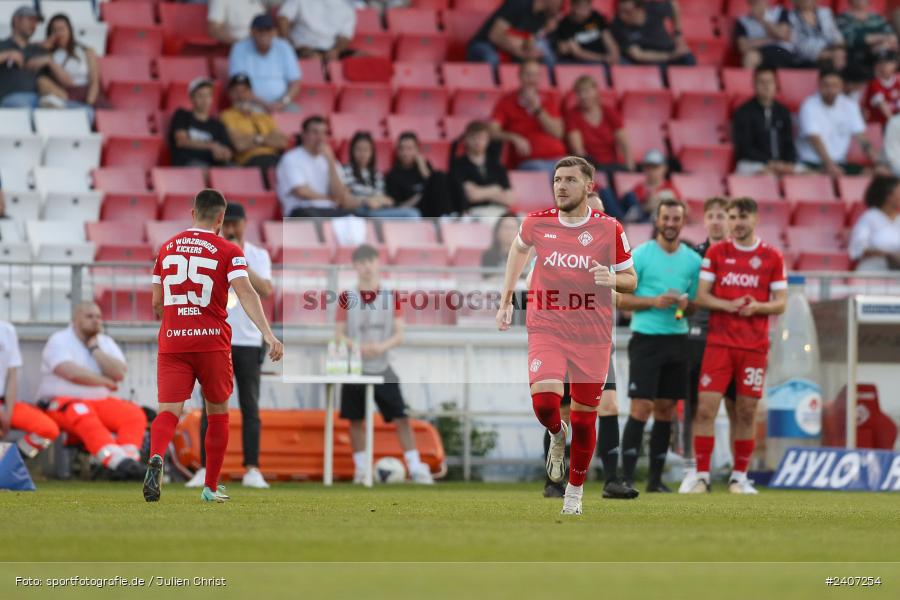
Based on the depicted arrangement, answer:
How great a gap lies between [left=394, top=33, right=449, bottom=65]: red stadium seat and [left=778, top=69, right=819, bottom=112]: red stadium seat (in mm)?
4308

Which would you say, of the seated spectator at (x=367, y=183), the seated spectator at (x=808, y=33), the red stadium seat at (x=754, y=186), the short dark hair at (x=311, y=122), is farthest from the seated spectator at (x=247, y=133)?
the seated spectator at (x=808, y=33)

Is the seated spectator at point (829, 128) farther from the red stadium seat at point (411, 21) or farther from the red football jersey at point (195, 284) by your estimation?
the red football jersey at point (195, 284)

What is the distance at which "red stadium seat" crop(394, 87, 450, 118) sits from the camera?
17.9m

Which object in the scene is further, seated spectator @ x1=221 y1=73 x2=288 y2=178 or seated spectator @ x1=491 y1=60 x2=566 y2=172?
seated spectator @ x1=491 y1=60 x2=566 y2=172

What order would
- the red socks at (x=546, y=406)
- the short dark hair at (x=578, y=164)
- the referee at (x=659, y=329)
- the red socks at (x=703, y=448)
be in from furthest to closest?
the red socks at (x=703, y=448), the referee at (x=659, y=329), the short dark hair at (x=578, y=164), the red socks at (x=546, y=406)

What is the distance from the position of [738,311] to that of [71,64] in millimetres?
8458

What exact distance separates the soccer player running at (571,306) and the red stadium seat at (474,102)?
943 cm

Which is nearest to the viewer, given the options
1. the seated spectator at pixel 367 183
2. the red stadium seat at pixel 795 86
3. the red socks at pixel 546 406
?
the red socks at pixel 546 406

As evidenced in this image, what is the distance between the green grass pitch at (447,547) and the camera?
16.6 feet

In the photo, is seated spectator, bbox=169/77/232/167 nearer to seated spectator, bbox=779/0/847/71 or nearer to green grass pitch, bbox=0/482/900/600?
green grass pitch, bbox=0/482/900/600

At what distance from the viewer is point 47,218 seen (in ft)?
51.6

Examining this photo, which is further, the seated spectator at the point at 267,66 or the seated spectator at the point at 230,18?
the seated spectator at the point at 230,18

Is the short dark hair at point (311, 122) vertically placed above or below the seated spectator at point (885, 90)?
below

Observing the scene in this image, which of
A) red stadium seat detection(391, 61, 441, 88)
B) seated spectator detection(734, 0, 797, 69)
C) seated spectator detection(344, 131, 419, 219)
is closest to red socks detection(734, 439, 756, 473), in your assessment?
seated spectator detection(344, 131, 419, 219)
